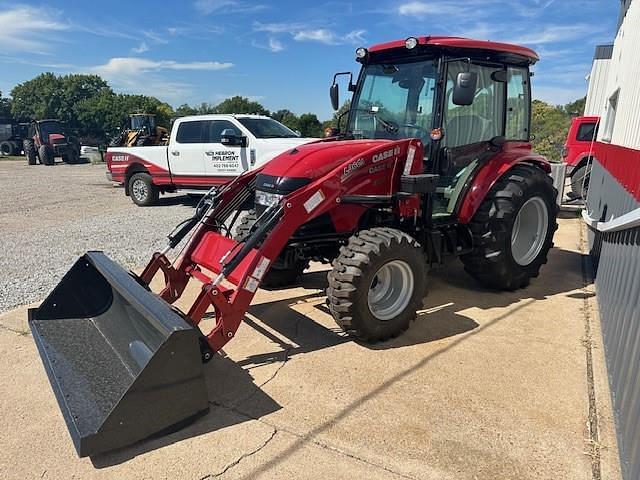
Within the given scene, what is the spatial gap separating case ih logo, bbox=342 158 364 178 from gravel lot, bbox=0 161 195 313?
3.43m

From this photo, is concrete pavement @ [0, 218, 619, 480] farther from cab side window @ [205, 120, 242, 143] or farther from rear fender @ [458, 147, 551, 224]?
cab side window @ [205, 120, 242, 143]

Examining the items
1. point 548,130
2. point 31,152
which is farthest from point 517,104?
point 31,152

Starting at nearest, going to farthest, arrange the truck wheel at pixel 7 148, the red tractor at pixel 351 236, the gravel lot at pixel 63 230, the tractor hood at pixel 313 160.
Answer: the red tractor at pixel 351 236
the tractor hood at pixel 313 160
the gravel lot at pixel 63 230
the truck wheel at pixel 7 148

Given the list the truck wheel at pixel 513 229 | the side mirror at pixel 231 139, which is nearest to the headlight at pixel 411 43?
the truck wheel at pixel 513 229

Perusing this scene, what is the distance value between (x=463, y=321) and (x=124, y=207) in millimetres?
9303

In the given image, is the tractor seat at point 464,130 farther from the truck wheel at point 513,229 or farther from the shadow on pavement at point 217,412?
the shadow on pavement at point 217,412

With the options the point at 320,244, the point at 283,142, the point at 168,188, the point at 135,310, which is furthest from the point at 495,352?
the point at 168,188

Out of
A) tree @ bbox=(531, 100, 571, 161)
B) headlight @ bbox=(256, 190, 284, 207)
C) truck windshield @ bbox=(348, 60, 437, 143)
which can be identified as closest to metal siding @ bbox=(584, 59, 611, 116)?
tree @ bbox=(531, 100, 571, 161)

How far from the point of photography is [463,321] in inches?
170

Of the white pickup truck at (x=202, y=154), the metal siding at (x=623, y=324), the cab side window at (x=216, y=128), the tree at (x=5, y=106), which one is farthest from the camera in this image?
the tree at (x=5, y=106)

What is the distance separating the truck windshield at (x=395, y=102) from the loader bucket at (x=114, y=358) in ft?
9.01

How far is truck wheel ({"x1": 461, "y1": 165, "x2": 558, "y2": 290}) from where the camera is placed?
184 inches

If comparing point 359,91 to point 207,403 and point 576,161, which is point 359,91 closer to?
point 207,403

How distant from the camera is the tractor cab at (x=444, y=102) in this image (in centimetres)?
443
